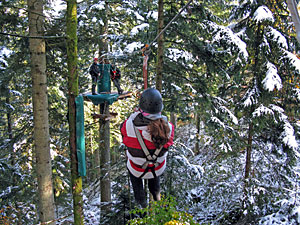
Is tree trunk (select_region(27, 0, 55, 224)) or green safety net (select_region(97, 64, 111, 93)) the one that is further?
green safety net (select_region(97, 64, 111, 93))

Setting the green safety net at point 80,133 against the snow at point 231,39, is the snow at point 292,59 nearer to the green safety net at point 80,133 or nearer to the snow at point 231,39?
the snow at point 231,39

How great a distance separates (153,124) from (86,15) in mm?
7713

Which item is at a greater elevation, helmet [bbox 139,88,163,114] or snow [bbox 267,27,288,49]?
snow [bbox 267,27,288,49]

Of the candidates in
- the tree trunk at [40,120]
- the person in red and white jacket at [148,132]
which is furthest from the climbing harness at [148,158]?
the tree trunk at [40,120]

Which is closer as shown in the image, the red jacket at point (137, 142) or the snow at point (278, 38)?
the red jacket at point (137, 142)

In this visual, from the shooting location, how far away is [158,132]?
11.1 ft

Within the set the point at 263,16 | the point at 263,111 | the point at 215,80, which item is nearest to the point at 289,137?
the point at 263,111

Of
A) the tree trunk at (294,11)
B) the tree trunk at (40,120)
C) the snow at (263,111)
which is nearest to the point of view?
the tree trunk at (294,11)

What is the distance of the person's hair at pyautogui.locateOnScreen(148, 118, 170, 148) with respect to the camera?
3377 millimetres

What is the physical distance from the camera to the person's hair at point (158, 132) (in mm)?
3377

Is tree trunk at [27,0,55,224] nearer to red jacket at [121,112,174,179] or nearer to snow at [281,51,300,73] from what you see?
red jacket at [121,112,174,179]

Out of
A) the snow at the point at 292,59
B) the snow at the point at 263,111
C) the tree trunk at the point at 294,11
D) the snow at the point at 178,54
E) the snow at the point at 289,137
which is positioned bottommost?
the snow at the point at 289,137

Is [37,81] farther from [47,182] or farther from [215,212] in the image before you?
[215,212]

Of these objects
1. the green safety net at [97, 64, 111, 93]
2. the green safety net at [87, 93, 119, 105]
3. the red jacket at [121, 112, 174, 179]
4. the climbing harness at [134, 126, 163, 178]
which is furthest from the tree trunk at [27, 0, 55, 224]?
the climbing harness at [134, 126, 163, 178]
